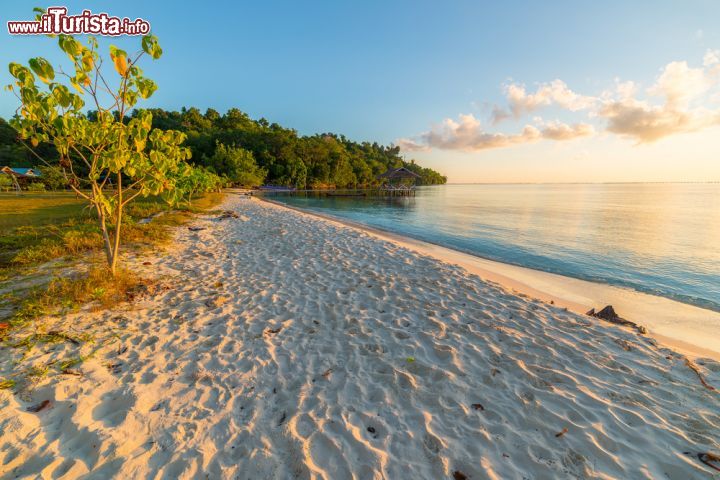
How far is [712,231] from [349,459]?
2998 cm

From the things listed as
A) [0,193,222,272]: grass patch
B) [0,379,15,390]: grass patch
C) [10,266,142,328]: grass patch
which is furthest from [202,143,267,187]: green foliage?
[0,379,15,390]: grass patch

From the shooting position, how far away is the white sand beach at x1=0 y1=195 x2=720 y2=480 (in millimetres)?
2475

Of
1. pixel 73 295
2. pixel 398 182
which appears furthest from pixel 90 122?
pixel 398 182

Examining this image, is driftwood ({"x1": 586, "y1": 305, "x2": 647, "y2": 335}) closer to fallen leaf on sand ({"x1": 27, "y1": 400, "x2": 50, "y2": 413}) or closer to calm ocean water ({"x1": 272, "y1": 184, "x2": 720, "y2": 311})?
calm ocean water ({"x1": 272, "y1": 184, "x2": 720, "y2": 311})

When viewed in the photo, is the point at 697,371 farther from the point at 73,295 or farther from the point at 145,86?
the point at 73,295

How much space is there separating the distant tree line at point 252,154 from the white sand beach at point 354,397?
2274 inches

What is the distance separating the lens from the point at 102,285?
5359 millimetres

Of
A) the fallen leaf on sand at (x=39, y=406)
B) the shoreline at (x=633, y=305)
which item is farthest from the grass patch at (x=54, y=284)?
the shoreline at (x=633, y=305)

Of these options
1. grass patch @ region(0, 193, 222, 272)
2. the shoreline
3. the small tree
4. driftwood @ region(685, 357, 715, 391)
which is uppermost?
the small tree

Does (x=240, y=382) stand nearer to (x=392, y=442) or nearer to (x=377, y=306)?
(x=392, y=442)

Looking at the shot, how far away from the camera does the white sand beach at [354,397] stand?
8.12 feet

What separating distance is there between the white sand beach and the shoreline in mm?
1731

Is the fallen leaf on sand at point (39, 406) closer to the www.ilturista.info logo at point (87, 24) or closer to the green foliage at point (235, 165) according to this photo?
the www.ilturista.info logo at point (87, 24)

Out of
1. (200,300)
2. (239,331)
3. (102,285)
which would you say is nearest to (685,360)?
(239,331)
